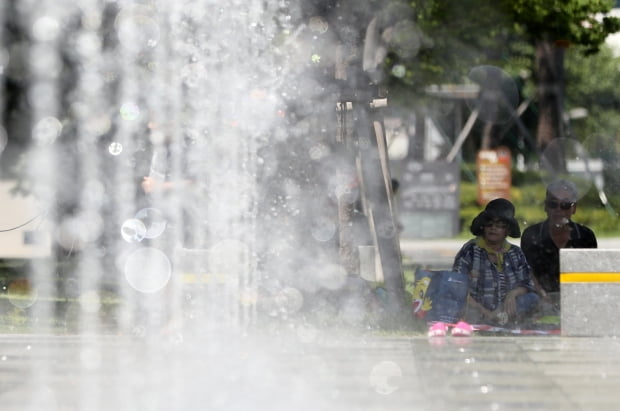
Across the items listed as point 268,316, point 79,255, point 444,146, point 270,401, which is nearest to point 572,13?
point 79,255

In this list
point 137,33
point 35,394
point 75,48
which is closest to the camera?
point 35,394

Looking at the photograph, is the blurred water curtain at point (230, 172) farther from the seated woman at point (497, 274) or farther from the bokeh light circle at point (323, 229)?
the seated woman at point (497, 274)

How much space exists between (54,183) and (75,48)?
11.5 ft

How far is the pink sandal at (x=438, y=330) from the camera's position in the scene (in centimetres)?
845

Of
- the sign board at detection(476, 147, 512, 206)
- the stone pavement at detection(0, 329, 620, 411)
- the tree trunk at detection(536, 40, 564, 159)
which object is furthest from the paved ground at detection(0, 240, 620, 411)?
the tree trunk at detection(536, 40, 564, 159)

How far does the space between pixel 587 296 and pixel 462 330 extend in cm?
104

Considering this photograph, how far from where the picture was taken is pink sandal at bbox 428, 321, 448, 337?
8453 mm

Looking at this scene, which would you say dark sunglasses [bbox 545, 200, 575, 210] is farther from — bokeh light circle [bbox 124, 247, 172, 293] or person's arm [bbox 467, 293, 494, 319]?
bokeh light circle [bbox 124, 247, 172, 293]

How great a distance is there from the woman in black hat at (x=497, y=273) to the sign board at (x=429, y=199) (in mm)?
13533

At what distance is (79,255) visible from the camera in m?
16.2

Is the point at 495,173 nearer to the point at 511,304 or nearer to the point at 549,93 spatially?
the point at 549,93

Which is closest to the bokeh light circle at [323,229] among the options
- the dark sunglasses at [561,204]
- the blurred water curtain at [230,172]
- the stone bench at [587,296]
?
the blurred water curtain at [230,172]

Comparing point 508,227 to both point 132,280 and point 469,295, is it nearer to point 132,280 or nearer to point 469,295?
point 469,295

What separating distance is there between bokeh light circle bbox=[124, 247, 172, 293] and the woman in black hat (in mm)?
2438
